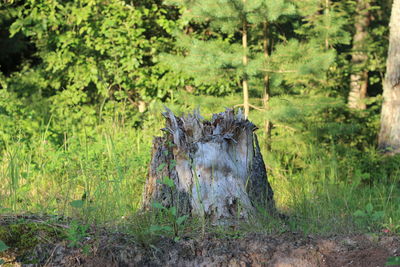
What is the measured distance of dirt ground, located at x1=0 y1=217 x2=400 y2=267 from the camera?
3.29 meters

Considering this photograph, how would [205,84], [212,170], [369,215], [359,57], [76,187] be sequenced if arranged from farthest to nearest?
[359,57] < [205,84] < [76,187] < [212,170] < [369,215]

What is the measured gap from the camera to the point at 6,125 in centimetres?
693

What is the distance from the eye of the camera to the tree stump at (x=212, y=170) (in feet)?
12.9

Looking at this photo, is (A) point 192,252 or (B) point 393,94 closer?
(A) point 192,252

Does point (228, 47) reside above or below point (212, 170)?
above

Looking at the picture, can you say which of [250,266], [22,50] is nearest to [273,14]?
[250,266]

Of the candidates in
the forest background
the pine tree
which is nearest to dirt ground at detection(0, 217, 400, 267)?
the forest background

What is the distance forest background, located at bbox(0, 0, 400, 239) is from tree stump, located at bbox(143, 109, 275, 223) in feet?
2.32

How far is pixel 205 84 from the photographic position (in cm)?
893

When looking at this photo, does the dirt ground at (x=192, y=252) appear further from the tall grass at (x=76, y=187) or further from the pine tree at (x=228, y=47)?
the pine tree at (x=228, y=47)

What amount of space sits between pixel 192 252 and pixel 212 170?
2.58 feet

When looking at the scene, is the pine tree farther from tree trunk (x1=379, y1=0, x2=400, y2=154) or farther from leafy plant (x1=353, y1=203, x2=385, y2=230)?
leafy plant (x1=353, y1=203, x2=385, y2=230)

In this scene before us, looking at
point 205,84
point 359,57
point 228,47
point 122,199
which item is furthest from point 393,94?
point 122,199

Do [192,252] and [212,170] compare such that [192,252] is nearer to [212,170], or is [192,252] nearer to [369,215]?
[212,170]
